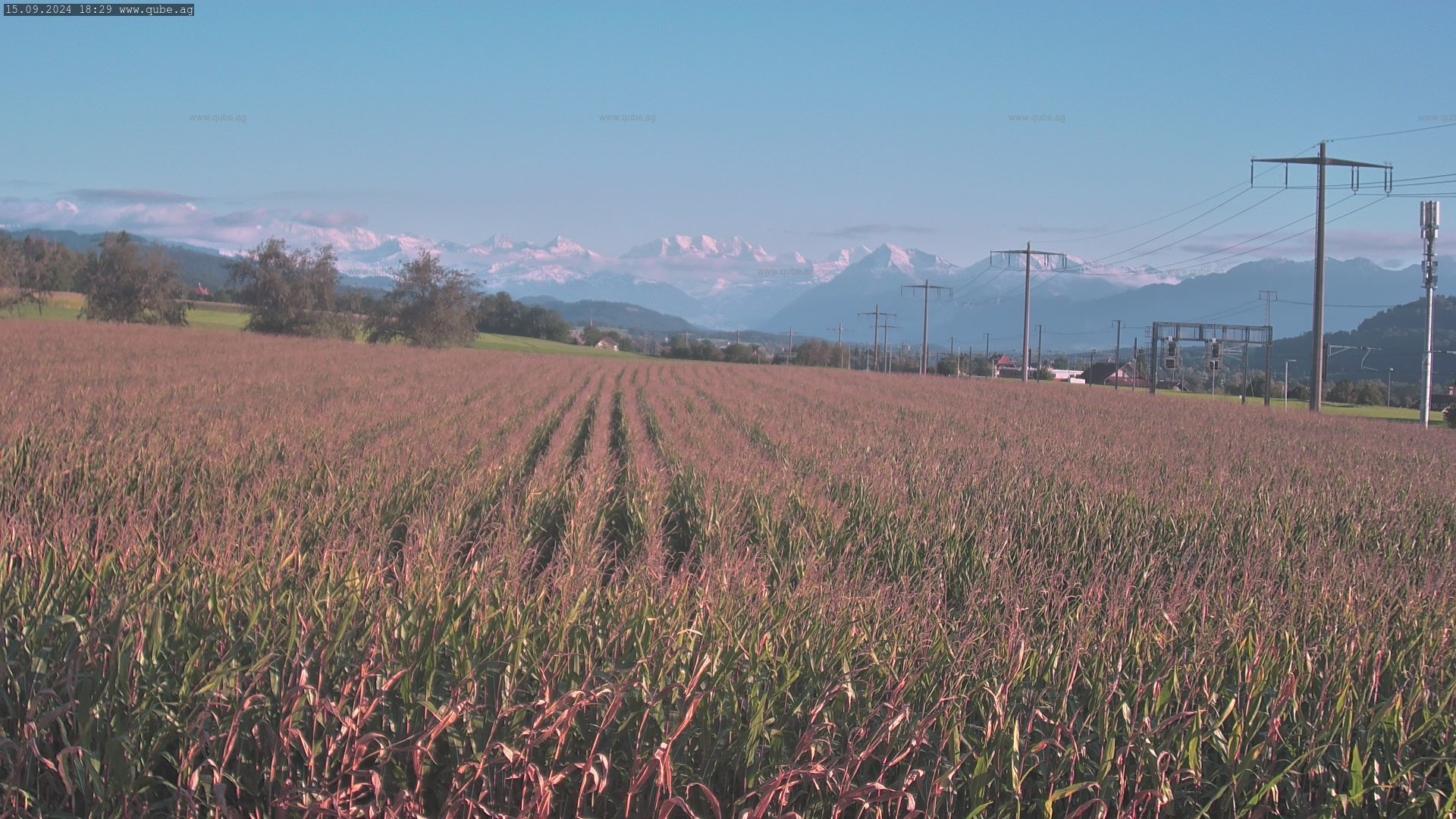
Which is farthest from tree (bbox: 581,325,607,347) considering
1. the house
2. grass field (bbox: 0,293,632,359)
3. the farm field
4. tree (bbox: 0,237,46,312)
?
the farm field

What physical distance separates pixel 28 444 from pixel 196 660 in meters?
7.31

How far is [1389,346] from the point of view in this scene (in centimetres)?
15700

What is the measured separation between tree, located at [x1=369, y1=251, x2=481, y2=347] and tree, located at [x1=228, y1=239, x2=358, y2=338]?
3624 mm

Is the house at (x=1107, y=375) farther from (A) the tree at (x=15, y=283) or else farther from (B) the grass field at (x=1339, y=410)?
(A) the tree at (x=15, y=283)

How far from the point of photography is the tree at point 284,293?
8319 centimetres

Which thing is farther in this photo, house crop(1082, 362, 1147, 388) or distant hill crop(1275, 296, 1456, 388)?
distant hill crop(1275, 296, 1456, 388)

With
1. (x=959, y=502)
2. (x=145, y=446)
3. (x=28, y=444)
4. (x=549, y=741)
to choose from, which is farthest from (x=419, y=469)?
(x=549, y=741)

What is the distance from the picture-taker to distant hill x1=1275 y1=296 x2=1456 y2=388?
14200 cm

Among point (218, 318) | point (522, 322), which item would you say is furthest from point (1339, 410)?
point (522, 322)

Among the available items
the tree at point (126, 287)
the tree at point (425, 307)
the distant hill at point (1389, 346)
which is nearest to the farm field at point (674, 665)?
the tree at point (425, 307)

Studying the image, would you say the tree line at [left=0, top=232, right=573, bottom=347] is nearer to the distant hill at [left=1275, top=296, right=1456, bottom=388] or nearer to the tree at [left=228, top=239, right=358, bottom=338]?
the tree at [left=228, top=239, right=358, bottom=338]

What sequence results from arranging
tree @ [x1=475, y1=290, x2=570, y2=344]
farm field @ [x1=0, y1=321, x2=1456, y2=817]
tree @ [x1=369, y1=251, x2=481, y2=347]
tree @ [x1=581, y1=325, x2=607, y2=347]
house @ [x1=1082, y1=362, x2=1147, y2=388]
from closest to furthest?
farm field @ [x1=0, y1=321, x2=1456, y2=817], tree @ [x1=369, y1=251, x2=481, y2=347], house @ [x1=1082, y1=362, x2=1147, y2=388], tree @ [x1=475, y1=290, x2=570, y2=344], tree @ [x1=581, y1=325, x2=607, y2=347]

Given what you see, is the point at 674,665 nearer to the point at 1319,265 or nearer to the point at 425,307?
the point at 1319,265

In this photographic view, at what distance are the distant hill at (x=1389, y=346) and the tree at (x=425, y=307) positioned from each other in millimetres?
113847
